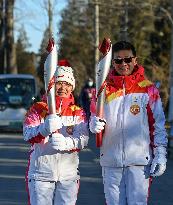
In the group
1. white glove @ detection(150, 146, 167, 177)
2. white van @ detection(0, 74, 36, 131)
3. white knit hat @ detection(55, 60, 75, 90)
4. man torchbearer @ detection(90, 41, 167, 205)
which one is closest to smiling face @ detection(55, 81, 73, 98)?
white knit hat @ detection(55, 60, 75, 90)

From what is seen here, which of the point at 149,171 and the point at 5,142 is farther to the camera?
the point at 5,142

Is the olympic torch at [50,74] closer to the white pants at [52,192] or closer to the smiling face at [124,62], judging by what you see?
the smiling face at [124,62]

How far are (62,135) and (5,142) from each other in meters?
14.2

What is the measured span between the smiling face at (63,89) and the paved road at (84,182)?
146 inches

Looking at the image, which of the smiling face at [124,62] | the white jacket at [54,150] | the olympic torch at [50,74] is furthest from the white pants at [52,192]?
the smiling face at [124,62]

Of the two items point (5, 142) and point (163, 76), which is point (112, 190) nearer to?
point (5, 142)

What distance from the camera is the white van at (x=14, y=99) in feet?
77.9

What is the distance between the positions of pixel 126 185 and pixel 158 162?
0.33 m

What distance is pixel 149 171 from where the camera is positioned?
5.67 meters

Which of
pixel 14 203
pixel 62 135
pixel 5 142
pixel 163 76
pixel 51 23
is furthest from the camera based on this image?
pixel 51 23

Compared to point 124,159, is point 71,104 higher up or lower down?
higher up

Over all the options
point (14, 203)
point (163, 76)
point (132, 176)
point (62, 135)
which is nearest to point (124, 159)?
point (132, 176)

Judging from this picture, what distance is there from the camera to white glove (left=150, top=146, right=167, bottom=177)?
5.54 m

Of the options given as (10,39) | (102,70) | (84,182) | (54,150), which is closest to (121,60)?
(102,70)
